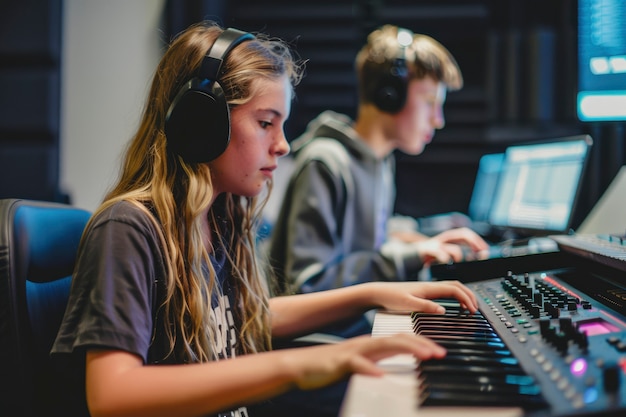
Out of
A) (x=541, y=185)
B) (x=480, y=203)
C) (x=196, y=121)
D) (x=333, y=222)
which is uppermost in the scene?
(x=196, y=121)

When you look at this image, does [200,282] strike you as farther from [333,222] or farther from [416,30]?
[416,30]

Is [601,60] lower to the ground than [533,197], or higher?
higher

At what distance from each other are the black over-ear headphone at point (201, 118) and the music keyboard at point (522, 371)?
41 centimetres

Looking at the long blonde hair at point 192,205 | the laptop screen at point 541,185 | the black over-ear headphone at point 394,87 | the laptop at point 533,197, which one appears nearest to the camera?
the long blonde hair at point 192,205

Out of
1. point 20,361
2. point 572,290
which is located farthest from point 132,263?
point 572,290

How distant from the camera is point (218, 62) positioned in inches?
38.0

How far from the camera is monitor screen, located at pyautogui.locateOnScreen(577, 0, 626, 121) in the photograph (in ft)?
4.04

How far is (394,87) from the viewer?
1953 millimetres

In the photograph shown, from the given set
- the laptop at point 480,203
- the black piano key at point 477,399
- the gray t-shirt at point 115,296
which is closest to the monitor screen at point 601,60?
the black piano key at point 477,399

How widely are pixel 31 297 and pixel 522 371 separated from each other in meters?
0.69

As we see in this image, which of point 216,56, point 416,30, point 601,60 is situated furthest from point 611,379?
point 416,30

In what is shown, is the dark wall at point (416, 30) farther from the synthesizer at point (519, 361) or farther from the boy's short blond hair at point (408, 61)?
the synthesizer at point (519, 361)

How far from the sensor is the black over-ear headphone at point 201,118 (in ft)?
3.07

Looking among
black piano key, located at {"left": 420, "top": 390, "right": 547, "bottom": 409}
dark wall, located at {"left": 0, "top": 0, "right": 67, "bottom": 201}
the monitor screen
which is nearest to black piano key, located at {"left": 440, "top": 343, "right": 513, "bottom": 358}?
black piano key, located at {"left": 420, "top": 390, "right": 547, "bottom": 409}
